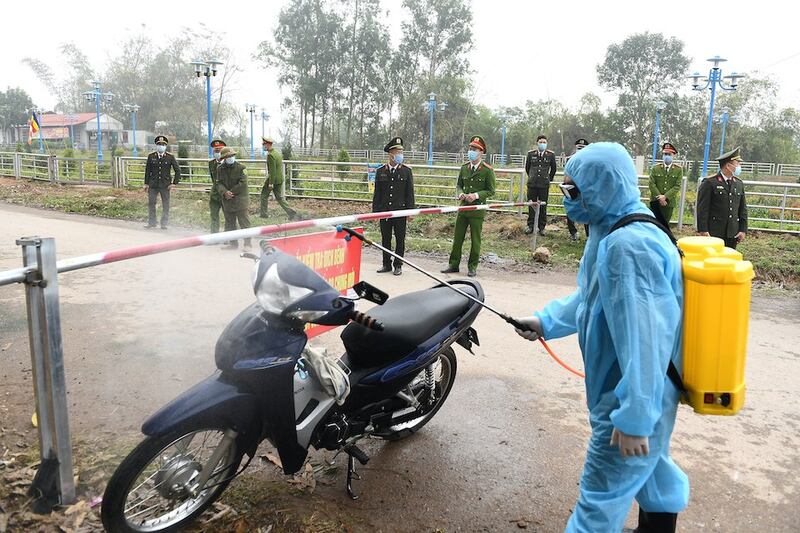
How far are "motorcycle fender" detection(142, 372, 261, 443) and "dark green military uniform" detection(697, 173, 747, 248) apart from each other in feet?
22.5

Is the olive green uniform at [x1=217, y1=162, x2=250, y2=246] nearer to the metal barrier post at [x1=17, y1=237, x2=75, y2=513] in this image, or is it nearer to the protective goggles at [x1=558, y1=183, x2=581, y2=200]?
the metal barrier post at [x1=17, y1=237, x2=75, y2=513]

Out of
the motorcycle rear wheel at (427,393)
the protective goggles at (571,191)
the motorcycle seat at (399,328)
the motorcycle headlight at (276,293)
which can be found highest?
the protective goggles at (571,191)

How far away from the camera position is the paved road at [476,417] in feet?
8.91

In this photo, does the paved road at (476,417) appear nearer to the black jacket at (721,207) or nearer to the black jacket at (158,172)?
the black jacket at (721,207)

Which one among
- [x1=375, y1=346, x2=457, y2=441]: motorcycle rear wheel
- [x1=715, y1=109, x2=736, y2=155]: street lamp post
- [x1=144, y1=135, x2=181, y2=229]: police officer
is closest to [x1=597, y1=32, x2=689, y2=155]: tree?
[x1=715, y1=109, x2=736, y2=155]: street lamp post

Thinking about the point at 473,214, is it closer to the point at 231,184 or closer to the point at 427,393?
the point at 231,184

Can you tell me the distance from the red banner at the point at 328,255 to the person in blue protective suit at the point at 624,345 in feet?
5.08

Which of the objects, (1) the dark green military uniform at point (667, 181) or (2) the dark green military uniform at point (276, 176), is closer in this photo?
(1) the dark green military uniform at point (667, 181)

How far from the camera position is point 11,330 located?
4.71 metres

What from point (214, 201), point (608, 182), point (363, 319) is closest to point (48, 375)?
point (363, 319)

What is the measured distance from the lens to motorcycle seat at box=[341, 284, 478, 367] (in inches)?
105

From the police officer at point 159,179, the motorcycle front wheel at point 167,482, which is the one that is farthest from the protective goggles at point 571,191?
the police officer at point 159,179

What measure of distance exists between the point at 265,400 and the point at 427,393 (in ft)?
3.90

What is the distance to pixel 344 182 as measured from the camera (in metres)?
14.9
